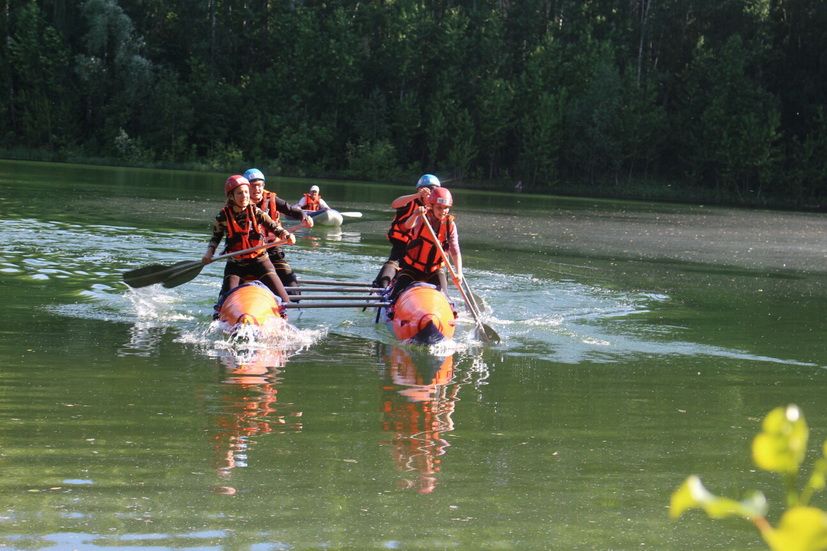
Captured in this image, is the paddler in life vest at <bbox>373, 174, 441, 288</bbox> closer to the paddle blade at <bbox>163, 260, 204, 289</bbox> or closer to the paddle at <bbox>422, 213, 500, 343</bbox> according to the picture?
the paddle at <bbox>422, 213, 500, 343</bbox>

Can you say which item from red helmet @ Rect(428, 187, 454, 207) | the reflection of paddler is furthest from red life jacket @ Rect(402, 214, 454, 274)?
the reflection of paddler

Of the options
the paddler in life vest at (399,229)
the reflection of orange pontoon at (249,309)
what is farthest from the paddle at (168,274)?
the paddler in life vest at (399,229)

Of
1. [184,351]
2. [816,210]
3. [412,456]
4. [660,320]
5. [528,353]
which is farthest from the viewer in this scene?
[816,210]

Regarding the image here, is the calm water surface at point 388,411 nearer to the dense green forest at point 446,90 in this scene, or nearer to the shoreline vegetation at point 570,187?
the shoreline vegetation at point 570,187

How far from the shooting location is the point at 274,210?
12.9 metres

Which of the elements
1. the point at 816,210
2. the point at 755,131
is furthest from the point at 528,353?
the point at 755,131

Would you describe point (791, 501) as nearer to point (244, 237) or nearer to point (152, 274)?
point (244, 237)

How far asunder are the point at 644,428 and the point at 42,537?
4255 millimetres

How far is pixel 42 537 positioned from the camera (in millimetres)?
4684

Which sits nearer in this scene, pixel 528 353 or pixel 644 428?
pixel 644 428

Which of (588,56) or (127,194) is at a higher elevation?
(588,56)

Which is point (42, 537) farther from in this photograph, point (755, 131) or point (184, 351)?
point (755, 131)

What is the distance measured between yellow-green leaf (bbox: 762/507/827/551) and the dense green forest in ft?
184

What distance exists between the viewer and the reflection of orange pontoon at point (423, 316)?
1091cm
